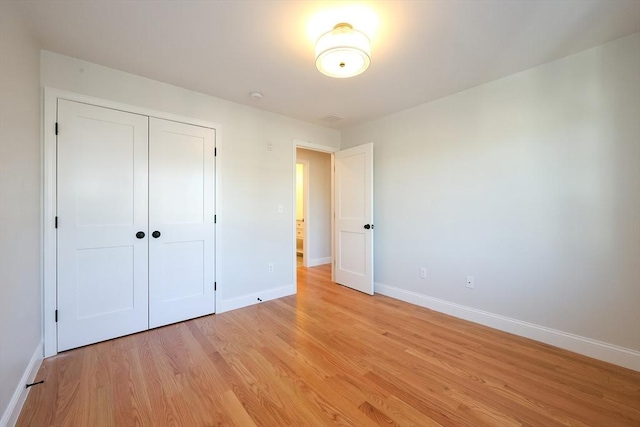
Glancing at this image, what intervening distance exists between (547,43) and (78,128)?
390 cm

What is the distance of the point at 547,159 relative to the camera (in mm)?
2355

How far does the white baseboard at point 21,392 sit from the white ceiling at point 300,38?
236 centimetres

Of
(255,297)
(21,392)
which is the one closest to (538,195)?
(255,297)

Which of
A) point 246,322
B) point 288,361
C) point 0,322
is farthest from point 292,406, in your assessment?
point 0,322

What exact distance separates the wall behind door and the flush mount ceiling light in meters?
1.61

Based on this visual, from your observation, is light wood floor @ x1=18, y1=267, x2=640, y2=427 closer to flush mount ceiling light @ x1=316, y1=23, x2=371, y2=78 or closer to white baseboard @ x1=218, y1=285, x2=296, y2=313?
white baseboard @ x1=218, y1=285, x2=296, y2=313

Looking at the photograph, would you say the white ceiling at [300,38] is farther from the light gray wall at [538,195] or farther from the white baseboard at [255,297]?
the white baseboard at [255,297]

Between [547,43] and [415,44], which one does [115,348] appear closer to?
[415,44]

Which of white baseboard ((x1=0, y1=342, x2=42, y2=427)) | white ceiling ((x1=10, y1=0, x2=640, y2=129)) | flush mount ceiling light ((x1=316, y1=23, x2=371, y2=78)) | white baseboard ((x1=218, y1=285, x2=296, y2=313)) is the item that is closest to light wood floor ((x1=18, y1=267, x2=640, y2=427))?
white baseboard ((x1=0, y1=342, x2=42, y2=427))

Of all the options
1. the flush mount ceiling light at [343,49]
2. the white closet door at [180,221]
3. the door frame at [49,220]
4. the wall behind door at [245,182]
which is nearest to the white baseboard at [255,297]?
the wall behind door at [245,182]

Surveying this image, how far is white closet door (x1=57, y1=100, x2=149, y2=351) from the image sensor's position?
2.20 m

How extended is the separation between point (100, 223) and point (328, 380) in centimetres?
234

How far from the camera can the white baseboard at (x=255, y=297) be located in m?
3.07

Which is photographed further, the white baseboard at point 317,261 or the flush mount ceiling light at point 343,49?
the white baseboard at point 317,261
